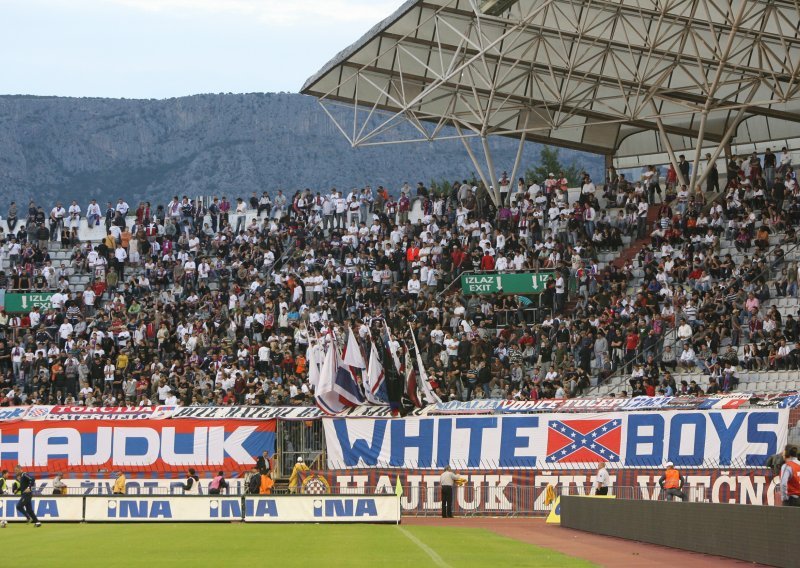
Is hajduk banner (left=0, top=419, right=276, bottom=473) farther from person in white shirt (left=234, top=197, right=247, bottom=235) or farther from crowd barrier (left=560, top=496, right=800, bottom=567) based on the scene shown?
person in white shirt (left=234, top=197, right=247, bottom=235)

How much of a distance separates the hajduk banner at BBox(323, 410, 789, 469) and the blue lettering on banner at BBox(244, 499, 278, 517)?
4229 mm

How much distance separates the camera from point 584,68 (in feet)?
153

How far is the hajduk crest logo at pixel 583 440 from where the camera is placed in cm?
2995

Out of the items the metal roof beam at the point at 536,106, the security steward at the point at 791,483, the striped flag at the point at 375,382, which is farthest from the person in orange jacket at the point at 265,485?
the metal roof beam at the point at 536,106

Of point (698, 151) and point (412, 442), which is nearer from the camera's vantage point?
point (412, 442)

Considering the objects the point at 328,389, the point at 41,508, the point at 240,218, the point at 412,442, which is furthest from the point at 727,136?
the point at 41,508

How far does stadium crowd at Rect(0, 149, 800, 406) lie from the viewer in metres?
36.0

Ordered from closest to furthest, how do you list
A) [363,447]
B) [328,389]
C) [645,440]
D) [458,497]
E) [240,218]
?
[645,440] < [458,497] < [363,447] < [328,389] < [240,218]

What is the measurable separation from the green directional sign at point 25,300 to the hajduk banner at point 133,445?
45.2ft

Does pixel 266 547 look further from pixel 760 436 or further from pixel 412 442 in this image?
pixel 760 436

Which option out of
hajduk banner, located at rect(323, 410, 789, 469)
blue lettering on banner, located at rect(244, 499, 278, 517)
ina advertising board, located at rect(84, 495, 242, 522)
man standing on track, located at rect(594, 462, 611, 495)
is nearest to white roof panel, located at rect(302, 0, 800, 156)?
hajduk banner, located at rect(323, 410, 789, 469)

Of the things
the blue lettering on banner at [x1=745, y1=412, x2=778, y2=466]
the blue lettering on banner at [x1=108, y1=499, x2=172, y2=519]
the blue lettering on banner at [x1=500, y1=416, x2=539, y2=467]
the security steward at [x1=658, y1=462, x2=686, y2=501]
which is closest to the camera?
the security steward at [x1=658, y1=462, x2=686, y2=501]

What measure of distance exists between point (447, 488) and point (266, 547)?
9.99m

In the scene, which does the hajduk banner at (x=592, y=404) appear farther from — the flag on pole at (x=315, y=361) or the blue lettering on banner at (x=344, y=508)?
the blue lettering on banner at (x=344, y=508)
